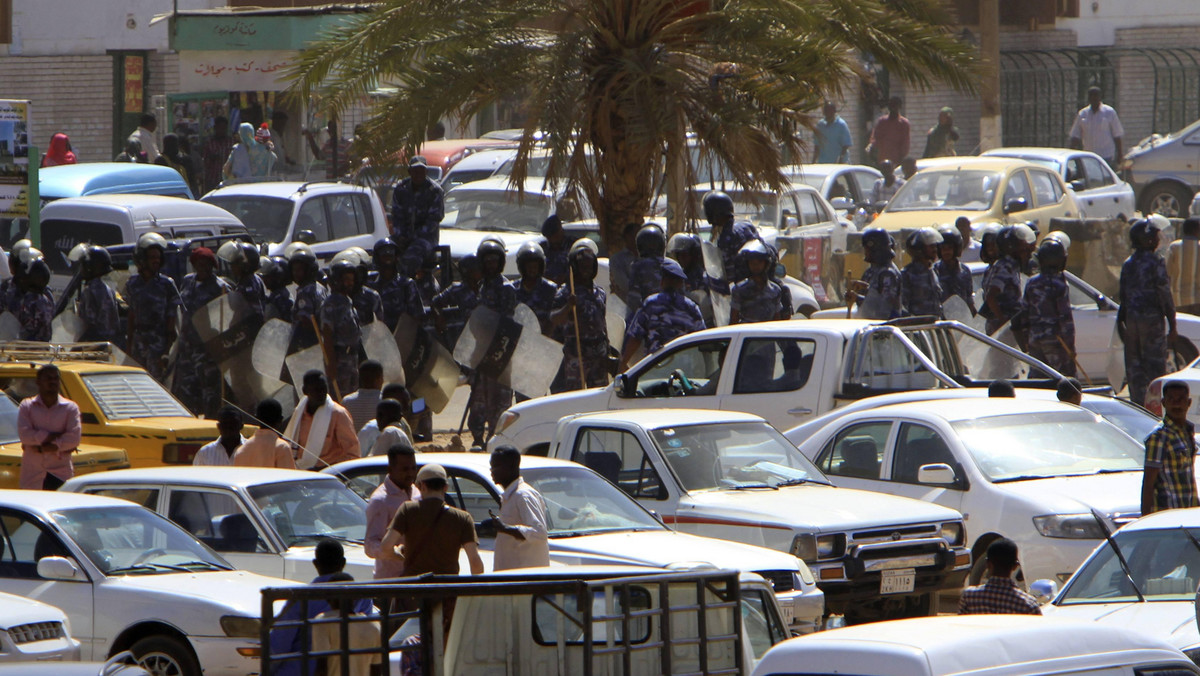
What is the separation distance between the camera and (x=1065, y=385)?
1113 cm

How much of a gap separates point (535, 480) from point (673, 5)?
7063mm

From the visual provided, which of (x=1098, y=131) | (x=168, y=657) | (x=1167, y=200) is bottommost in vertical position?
(x=168, y=657)

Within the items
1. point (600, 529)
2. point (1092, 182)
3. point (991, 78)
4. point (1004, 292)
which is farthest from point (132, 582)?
point (991, 78)

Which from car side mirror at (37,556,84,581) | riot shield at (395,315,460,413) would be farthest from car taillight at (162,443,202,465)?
car side mirror at (37,556,84,581)

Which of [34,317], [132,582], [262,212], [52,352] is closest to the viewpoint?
[132,582]

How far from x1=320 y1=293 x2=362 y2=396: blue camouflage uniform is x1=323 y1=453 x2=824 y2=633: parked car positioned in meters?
4.34

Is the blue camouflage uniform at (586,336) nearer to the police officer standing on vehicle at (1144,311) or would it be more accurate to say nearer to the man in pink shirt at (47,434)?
the police officer standing on vehicle at (1144,311)

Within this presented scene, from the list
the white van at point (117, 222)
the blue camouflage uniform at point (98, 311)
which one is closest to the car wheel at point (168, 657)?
the blue camouflage uniform at point (98, 311)

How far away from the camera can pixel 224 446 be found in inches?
432

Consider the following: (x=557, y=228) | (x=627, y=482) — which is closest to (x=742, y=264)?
(x=557, y=228)

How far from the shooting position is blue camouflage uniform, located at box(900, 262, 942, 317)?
15.0m

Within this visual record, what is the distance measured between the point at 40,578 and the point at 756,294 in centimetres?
713

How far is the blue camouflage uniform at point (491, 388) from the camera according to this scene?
14.9 meters

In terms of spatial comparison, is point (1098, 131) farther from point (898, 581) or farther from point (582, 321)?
point (898, 581)
